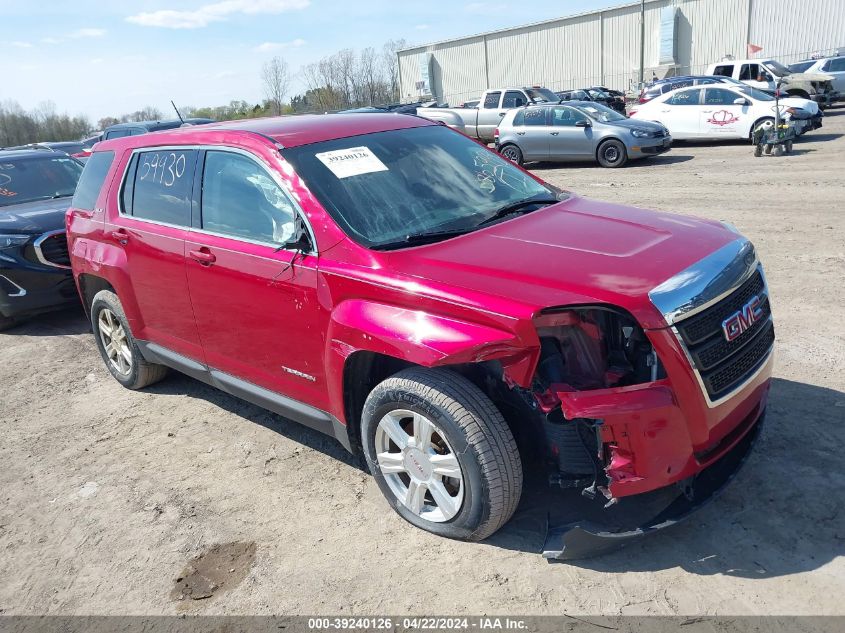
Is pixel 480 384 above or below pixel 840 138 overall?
above

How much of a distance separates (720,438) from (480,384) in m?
1.07

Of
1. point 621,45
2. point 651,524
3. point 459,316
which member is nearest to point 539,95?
point 459,316

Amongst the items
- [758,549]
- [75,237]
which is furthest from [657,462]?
[75,237]

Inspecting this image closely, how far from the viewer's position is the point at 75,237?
5.43 metres

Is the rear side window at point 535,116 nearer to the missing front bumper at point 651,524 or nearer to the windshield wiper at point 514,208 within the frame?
the windshield wiper at point 514,208

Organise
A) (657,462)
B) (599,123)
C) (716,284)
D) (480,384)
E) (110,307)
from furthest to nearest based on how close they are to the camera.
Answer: (599,123) < (110,307) < (480,384) < (716,284) < (657,462)

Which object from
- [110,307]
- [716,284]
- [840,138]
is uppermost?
[716,284]

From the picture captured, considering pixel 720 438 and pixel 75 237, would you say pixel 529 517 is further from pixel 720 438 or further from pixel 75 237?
pixel 75 237

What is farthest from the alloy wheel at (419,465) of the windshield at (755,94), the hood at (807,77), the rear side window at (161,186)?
the hood at (807,77)

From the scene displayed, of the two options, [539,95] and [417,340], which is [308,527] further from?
[539,95]

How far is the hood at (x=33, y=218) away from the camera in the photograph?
698cm

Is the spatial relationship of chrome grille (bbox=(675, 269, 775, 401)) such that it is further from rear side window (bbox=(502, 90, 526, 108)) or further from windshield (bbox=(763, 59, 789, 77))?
windshield (bbox=(763, 59, 789, 77))

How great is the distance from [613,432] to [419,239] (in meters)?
1.32

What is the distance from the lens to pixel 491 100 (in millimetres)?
21312
